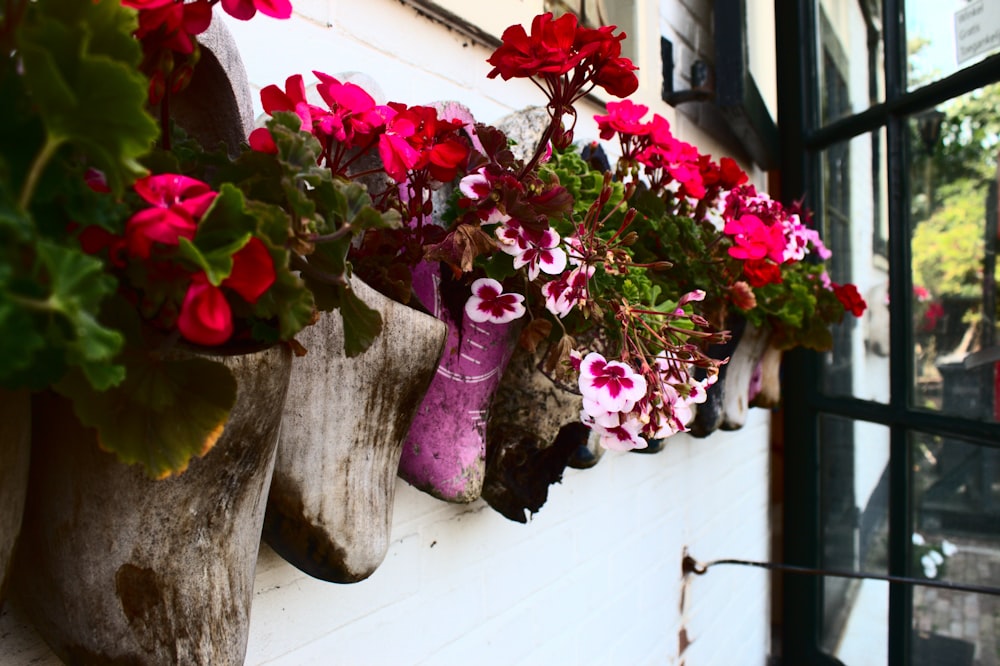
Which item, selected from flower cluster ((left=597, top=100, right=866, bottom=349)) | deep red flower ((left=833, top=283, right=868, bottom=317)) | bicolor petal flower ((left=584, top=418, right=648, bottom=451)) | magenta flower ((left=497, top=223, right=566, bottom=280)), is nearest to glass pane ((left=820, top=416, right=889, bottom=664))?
deep red flower ((left=833, top=283, right=868, bottom=317))

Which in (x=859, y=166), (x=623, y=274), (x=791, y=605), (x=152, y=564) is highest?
(x=859, y=166)

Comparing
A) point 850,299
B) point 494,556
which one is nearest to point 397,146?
point 494,556

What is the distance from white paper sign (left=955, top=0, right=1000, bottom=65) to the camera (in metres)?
1.72

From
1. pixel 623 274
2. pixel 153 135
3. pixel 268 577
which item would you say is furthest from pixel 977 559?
pixel 153 135

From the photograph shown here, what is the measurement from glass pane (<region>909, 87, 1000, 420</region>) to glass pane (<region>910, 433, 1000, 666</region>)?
5.9 inches

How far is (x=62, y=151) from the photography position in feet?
1.03

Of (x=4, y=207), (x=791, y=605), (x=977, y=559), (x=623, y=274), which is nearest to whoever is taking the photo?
(x=4, y=207)

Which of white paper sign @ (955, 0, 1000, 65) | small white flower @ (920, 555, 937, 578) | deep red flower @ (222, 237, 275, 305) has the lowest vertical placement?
small white flower @ (920, 555, 937, 578)

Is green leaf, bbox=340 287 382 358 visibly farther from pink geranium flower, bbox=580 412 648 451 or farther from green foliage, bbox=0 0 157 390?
pink geranium flower, bbox=580 412 648 451

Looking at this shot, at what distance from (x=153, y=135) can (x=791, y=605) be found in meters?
2.70

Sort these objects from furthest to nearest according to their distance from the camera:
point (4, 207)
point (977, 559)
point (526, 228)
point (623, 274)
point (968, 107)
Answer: point (977, 559), point (968, 107), point (623, 274), point (526, 228), point (4, 207)

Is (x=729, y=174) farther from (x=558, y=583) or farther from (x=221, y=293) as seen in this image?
(x=221, y=293)

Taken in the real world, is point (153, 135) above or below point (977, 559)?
above

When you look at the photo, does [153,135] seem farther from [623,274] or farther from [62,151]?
[623,274]
